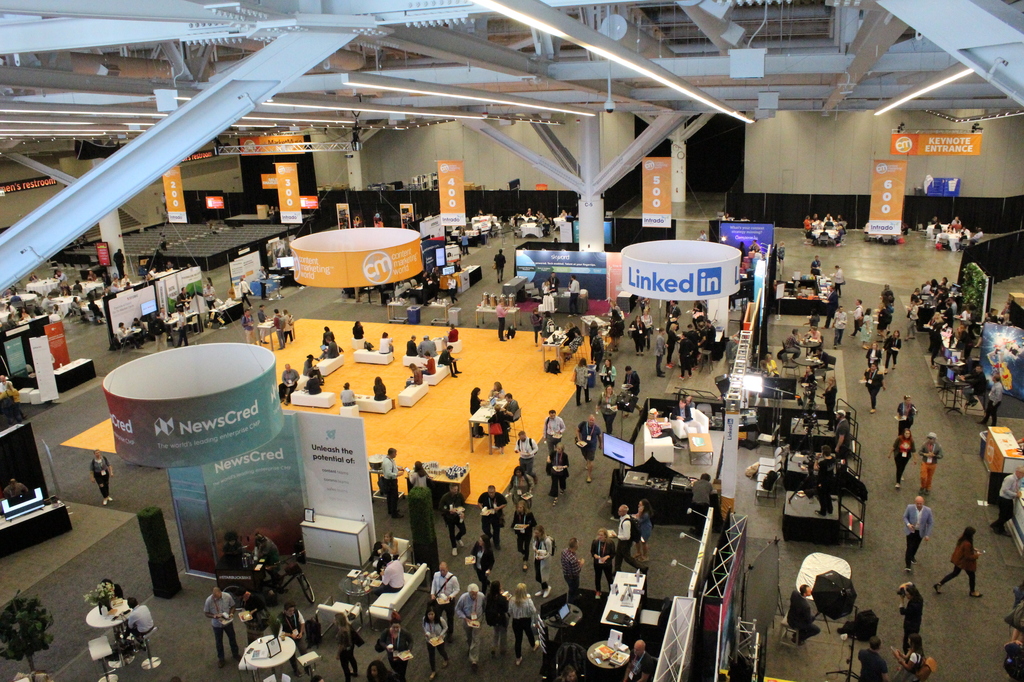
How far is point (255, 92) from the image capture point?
3.86 m

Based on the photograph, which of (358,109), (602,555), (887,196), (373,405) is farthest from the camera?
(887,196)

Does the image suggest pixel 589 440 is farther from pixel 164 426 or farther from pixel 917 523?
pixel 164 426

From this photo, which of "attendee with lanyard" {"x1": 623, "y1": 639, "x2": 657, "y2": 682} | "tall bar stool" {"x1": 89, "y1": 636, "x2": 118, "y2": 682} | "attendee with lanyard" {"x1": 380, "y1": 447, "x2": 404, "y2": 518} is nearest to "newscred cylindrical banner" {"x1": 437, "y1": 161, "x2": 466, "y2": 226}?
"attendee with lanyard" {"x1": 380, "y1": 447, "x2": 404, "y2": 518}

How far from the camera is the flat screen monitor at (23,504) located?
39.5ft

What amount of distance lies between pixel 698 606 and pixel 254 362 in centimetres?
573

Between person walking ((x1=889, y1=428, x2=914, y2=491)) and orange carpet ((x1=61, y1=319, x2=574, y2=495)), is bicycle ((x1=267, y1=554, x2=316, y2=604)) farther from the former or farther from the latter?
person walking ((x1=889, y1=428, x2=914, y2=491))

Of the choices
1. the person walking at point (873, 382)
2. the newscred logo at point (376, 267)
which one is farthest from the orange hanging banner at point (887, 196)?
the newscred logo at point (376, 267)

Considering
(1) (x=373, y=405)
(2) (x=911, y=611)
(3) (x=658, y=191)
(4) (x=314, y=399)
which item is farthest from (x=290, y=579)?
(3) (x=658, y=191)

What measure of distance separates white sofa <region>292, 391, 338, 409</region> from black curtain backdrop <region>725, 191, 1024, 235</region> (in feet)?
77.5

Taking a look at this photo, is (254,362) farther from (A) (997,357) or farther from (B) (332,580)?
(A) (997,357)

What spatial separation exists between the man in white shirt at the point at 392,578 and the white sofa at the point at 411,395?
6.68m

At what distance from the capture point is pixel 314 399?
16.7 m

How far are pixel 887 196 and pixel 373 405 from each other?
1233 cm

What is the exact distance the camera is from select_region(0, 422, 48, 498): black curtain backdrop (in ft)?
40.7
